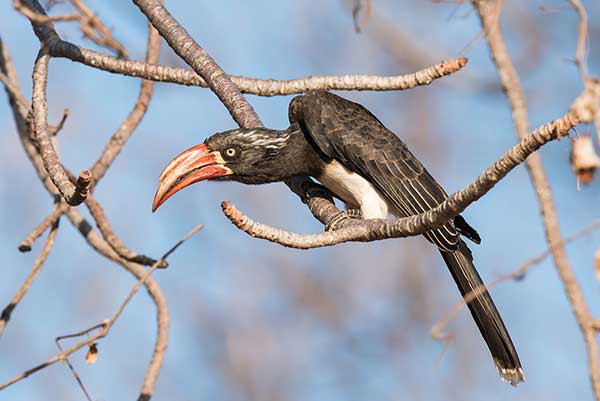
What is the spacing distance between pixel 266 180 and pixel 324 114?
0.51m

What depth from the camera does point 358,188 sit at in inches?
221

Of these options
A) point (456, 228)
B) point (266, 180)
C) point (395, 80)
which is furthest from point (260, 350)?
point (395, 80)

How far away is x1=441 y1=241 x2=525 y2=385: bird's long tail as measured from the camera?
5113 mm

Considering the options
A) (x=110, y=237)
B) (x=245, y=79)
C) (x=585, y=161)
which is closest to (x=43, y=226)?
(x=110, y=237)

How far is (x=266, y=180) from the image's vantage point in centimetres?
568

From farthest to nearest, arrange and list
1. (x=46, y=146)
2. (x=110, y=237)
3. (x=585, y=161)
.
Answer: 1. (x=110, y=237)
2. (x=46, y=146)
3. (x=585, y=161)

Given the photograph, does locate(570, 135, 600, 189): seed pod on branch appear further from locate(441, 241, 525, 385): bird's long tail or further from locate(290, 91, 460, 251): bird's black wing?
locate(290, 91, 460, 251): bird's black wing

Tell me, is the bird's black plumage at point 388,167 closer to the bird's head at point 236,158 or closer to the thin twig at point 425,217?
the bird's head at point 236,158

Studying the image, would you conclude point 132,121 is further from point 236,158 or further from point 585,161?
point 585,161

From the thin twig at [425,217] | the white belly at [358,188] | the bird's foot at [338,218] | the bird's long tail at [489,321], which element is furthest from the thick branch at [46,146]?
the bird's long tail at [489,321]

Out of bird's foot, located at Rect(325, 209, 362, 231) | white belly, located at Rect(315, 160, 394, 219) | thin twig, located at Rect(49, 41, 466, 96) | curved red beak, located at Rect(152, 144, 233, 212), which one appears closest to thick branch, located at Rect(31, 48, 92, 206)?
thin twig, located at Rect(49, 41, 466, 96)

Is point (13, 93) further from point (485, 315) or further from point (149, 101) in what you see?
point (485, 315)

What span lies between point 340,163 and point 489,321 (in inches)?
49.2

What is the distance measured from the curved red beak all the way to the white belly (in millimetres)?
585
